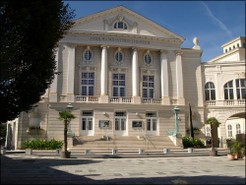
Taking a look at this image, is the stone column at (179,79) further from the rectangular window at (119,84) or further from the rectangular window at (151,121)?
the rectangular window at (119,84)

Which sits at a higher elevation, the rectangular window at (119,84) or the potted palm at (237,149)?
the rectangular window at (119,84)

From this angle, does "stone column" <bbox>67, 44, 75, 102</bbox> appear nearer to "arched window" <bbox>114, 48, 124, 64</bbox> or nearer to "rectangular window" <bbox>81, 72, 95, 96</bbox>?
"rectangular window" <bbox>81, 72, 95, 96</bbox>

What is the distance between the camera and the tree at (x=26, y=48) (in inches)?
388

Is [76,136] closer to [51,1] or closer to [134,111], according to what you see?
[134,111]

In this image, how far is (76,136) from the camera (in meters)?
33.5

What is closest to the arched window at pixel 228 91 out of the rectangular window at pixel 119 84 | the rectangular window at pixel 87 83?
the rectangular window at pixel 119 84

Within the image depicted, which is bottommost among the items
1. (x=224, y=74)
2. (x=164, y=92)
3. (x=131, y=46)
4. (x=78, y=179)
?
(x=78, y=179)

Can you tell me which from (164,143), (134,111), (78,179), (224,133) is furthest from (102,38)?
(78,179)

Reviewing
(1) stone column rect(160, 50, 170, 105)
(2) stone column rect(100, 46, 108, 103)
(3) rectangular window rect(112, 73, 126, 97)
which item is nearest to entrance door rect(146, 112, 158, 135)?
(1) stone column rect(160, 50, 170, 105)

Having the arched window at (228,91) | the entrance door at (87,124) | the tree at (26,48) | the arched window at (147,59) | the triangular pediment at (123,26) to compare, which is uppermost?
the triangular pediment at (123,26)

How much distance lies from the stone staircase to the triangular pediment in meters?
12.7

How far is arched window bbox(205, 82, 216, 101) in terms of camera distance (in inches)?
1532

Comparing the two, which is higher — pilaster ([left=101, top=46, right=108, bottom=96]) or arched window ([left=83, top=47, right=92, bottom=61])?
arched window ([left=83, top=47, right=92, bottom=61])

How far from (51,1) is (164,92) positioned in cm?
2818
